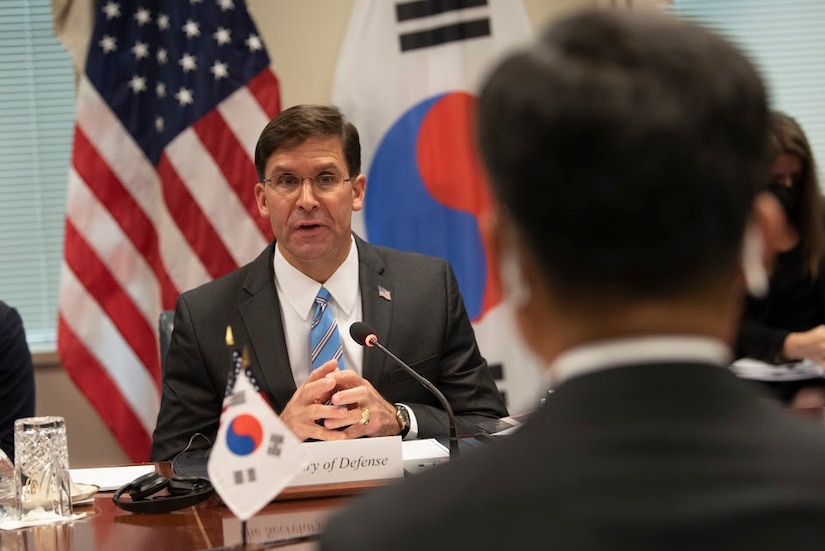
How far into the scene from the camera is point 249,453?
5.21 ft

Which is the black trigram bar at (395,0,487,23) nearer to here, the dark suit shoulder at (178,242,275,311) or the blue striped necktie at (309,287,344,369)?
the dark suit shoulder at (178,242,275,311)

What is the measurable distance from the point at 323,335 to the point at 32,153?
2.36m

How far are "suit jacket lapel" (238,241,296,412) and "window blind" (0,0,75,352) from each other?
6.52 feet

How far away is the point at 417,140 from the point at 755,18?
5.85 feet

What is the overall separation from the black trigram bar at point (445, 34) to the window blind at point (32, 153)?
5.07 feet

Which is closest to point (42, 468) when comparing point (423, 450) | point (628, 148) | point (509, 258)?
point (423, 450)

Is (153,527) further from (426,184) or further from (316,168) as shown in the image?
(426,184)

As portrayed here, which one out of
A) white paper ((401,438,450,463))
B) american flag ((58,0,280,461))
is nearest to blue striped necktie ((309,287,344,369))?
white paper ((401,438,450,463))

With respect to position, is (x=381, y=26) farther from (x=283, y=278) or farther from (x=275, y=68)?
(x=283, y=278)

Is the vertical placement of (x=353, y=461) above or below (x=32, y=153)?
below

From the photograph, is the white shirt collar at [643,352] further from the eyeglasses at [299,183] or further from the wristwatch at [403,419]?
the eyeglasses at [299,183]

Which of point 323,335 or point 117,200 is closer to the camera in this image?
point 323,335

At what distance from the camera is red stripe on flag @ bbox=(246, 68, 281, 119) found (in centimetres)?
430

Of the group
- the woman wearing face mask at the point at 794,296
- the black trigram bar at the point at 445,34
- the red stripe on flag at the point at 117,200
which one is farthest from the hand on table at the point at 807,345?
the red stripe on flag at the point at 117,200
